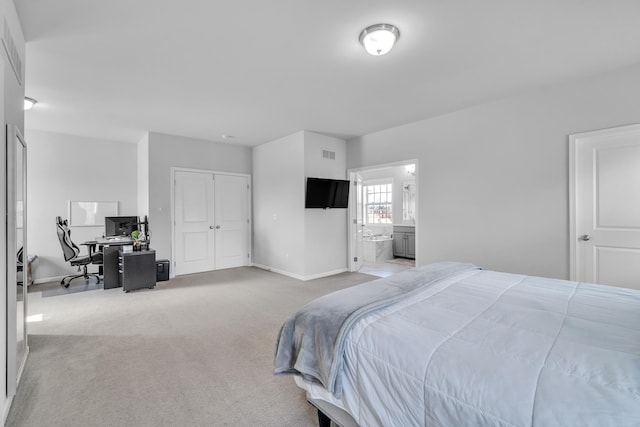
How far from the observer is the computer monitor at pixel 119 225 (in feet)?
16.8

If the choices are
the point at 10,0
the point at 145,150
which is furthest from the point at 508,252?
the point at 145,150

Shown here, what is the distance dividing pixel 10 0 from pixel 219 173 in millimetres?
4251

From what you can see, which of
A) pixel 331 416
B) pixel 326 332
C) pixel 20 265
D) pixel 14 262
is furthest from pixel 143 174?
pixel 331 416

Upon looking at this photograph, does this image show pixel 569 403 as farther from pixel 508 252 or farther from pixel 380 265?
pixel 380 265

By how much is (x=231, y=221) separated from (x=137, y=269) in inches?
84.1

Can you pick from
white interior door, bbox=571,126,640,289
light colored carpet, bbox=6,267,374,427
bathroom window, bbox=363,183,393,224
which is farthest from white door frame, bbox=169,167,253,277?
white interior door, bbox=571,126,640,289

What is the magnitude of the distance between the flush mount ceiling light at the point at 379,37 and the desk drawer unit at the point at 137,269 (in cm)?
432

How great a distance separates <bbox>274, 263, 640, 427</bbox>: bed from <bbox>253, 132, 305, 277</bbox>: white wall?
11.8 ft

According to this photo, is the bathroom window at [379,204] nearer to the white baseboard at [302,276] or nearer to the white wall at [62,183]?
the white baseboard at [302,276]

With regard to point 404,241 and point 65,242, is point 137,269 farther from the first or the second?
point 404,241

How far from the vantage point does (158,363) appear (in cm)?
242

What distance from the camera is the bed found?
0.93 metres

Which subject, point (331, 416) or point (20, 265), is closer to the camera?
point (331, 416)

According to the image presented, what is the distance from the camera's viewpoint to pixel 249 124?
495 cm
